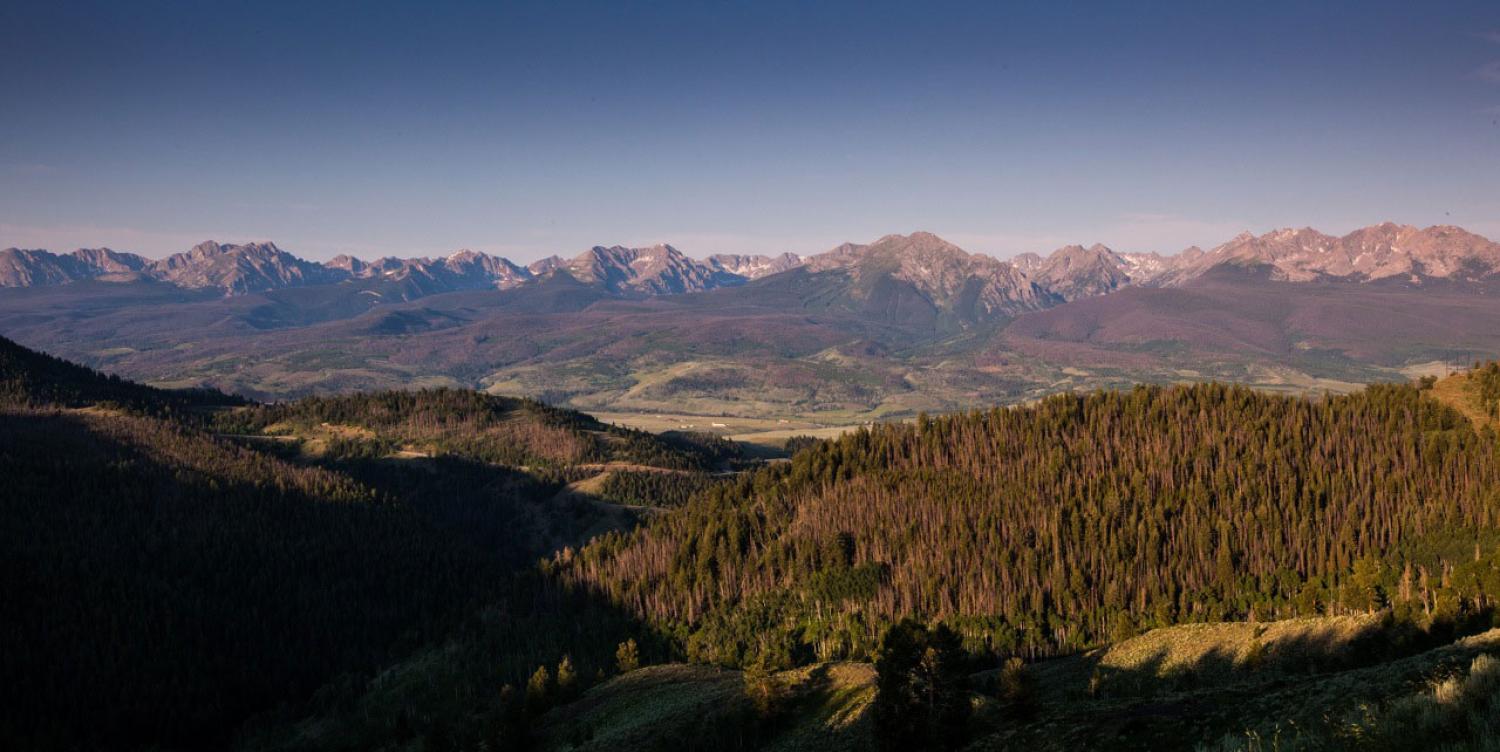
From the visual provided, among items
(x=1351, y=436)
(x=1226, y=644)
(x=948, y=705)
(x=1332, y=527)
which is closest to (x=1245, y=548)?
(x=1332, y=527)

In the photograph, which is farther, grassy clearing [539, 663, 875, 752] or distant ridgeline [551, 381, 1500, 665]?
distant ridgeline [551, 381, 1500, 665]

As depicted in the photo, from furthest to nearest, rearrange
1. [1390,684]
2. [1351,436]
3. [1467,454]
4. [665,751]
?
[1351,436] < [1467,454] < [665,751] < [1390,684]

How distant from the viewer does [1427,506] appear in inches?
6033

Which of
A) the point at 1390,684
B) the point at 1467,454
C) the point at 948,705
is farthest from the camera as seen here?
the point at 1467,454

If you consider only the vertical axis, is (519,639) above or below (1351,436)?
below

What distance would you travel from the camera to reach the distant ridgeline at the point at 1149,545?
476 feet

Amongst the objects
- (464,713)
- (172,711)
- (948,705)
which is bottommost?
(172,711)

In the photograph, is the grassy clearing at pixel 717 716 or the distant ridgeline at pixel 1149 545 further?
the distant ridgeline at pixel 1149 545

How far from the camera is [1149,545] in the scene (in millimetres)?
159250

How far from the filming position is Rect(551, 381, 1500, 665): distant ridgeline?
14500 centimetres

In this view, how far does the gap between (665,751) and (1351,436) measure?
533 feet

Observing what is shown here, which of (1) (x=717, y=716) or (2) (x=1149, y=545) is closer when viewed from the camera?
(1) (x=717, y=716)

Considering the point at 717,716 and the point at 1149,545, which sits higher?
the point at 717,716

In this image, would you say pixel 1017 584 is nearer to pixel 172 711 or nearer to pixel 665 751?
pixel 665 751
